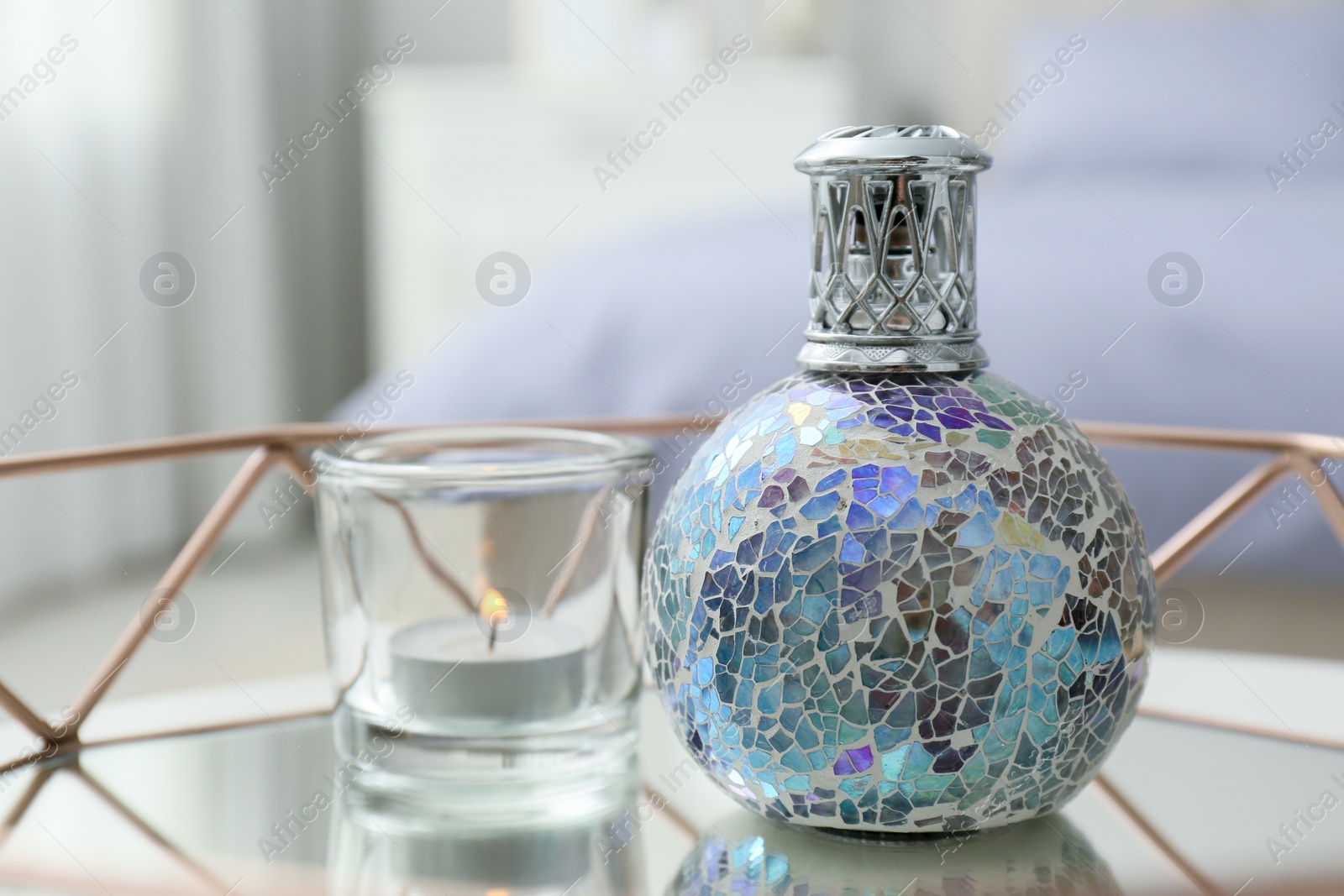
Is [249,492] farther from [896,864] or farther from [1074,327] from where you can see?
[1074,327]

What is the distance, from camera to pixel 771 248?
1.48 meters

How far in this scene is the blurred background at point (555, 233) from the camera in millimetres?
1314

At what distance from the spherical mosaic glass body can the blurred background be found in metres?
0.91

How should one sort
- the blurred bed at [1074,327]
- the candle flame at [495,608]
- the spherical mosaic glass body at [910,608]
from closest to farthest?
the spherical mosaic glass body at [910,608] < the candle flame at [495,608] < the blurred bed at [1074,327]

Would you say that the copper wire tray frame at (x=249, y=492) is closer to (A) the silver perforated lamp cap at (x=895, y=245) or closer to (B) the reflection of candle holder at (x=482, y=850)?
(B) the reflection of candle holder at (x=482, y=850)

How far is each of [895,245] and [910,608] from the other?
10 cm

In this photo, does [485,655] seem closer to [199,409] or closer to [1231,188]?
[1231,188]

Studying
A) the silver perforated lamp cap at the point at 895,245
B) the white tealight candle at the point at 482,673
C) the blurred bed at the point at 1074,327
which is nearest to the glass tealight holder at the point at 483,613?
the white tealight candle at the point at 482,673

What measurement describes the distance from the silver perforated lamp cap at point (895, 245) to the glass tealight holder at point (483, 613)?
0.38 ft

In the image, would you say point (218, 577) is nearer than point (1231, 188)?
No

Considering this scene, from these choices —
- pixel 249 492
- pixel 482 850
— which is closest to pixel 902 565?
pixel 482 850

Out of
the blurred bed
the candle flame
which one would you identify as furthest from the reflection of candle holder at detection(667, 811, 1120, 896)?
the blurred bed

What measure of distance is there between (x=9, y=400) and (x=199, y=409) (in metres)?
0.54

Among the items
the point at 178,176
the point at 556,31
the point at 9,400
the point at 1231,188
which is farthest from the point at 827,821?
the point at 556,31
